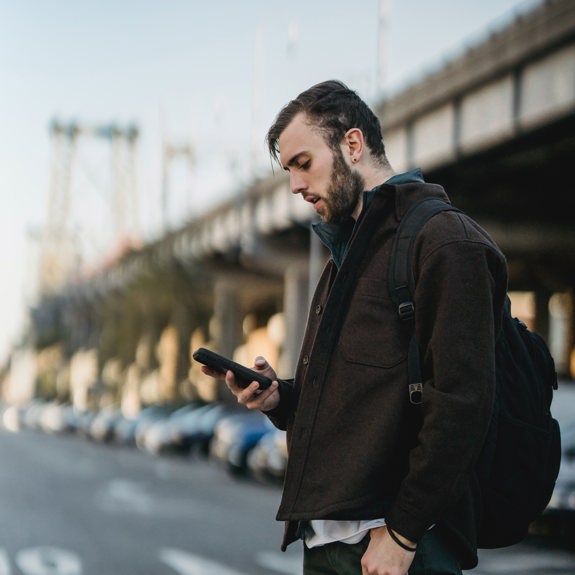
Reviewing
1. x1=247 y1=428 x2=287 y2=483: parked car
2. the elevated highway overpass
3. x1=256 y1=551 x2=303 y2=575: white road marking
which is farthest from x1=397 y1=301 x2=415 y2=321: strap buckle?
x1=247 y1=428 x2=287 y2=483: parked car

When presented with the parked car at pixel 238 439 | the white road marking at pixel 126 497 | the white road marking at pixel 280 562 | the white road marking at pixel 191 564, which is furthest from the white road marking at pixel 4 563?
the parked car at pixel 238 439

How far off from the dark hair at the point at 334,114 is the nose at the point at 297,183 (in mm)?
104

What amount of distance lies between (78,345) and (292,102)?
92.2m

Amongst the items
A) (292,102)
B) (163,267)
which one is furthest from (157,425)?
(292,102)

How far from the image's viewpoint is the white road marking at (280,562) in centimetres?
929

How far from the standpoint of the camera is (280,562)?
385 inches

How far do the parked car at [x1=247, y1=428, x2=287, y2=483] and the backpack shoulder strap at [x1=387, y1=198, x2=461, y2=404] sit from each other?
17.0 m

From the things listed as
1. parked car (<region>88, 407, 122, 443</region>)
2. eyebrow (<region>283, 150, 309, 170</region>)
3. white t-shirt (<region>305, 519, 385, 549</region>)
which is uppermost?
eyebrow (<region>283, 150, 309, 170</region>)

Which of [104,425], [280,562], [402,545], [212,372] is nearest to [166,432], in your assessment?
[104,425]

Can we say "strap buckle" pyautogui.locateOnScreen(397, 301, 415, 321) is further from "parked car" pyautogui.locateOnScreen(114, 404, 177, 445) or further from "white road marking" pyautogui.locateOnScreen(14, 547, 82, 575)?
"parked car" pyautogui.locateOnScreen(114, 404, 177, 445)

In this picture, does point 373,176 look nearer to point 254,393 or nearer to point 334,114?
point 334,114

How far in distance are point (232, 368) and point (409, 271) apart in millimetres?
598

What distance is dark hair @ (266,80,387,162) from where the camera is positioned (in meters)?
2.81

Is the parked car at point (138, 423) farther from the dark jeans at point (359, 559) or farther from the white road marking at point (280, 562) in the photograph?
the dark jeans at point (359, 559)
